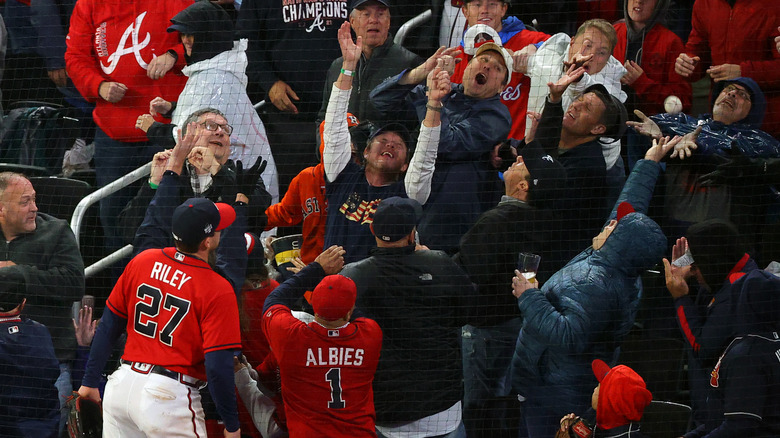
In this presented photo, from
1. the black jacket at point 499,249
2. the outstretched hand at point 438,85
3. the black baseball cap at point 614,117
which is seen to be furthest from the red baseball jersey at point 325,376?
the black baseball cap at point 614,117

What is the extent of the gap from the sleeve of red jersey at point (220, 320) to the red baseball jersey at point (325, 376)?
211 millimetres

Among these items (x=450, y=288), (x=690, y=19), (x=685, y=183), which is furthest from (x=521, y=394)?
(x=690, y=19)

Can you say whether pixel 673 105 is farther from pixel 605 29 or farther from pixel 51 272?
pixel 51 272

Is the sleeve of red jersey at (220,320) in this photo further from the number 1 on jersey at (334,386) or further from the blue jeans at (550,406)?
the blue jeans at (550,406)

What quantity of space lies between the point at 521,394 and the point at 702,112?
90.9 inches

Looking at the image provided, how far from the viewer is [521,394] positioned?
4926 mm

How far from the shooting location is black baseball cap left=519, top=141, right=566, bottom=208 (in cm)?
511

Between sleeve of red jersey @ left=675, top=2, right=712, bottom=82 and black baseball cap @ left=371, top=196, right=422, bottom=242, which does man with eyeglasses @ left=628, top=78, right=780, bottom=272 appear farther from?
black baseball cap @ left=371, top=196, right=422, bottom=242

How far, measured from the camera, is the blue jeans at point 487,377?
5.04 m

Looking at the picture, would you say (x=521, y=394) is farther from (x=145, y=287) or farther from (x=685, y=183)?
(x=145, y=287)

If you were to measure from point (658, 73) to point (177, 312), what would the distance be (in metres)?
3.11

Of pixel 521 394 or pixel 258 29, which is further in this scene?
pixel 258 29

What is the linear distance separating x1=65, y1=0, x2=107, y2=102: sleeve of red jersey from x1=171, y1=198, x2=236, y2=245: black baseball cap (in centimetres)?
183

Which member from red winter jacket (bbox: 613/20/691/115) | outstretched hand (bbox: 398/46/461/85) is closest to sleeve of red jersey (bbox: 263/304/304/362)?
outstretched hand (bbox: 398/46/461/85)
